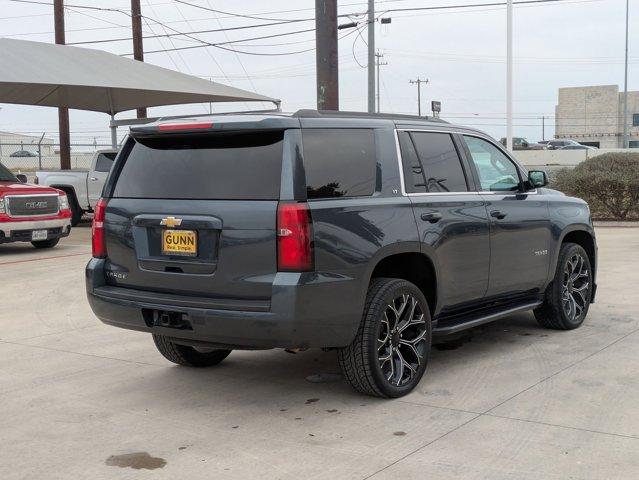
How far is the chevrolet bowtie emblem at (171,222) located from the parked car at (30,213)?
31.9 feet

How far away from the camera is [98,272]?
17.5 feet

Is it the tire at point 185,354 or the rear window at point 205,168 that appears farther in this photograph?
the tire at point 185,354

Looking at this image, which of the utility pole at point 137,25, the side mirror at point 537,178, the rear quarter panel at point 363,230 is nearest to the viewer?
the rear quarter panel at point 363,230

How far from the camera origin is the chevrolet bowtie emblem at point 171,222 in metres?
4.84

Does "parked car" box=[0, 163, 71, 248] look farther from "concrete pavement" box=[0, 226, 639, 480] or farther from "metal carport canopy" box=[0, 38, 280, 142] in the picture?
"concrete pavement" box=[0, 226, 639, 480]

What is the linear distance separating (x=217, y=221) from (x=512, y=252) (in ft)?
8.92

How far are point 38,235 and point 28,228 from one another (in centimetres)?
27

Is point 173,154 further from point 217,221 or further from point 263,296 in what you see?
point 263,296

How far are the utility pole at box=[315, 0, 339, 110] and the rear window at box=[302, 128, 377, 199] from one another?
10.5 metres

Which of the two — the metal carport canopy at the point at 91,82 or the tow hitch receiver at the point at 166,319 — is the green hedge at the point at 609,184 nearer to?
the metal carport canopy at the point at 91,82

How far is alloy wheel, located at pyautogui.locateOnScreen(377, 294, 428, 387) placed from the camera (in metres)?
5.12

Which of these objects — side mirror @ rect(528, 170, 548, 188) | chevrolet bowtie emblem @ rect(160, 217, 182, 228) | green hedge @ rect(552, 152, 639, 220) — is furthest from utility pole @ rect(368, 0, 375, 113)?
chevrolet bowtie emblem @ rect(160, 217, 182, 228)

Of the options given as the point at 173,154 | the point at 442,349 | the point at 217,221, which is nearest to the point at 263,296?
the point at 217,221

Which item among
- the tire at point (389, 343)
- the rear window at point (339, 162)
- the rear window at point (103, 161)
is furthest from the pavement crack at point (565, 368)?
the rear window at point (103, 161)
